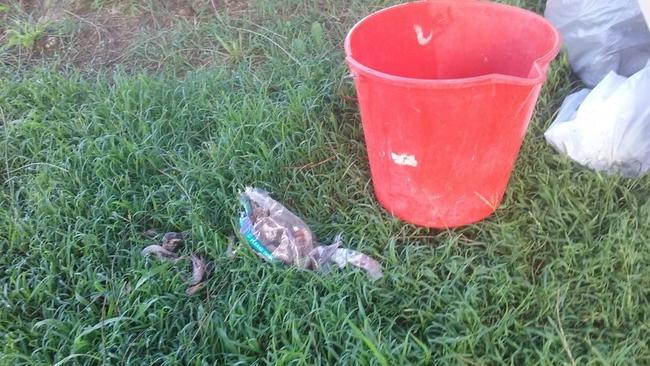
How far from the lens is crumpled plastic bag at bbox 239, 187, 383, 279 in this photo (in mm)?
1898

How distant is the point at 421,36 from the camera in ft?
A: 6.68

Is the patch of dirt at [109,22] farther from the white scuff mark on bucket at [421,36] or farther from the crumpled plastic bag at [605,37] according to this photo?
the crumpled plastic bag at [605,37]

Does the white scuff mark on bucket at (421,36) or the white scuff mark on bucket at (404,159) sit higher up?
the white scuff mark on bucket at (421,36)

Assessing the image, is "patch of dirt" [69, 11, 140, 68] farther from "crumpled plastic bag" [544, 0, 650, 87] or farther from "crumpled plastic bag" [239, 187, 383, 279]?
"crumpled plastic bag" [544, 0, 650, 87]

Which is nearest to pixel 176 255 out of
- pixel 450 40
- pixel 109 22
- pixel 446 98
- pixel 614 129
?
pixel 446 98

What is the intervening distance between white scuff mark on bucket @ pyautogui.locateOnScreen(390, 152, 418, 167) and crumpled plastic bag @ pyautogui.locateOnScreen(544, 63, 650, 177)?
0.64 meters

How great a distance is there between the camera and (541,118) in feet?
7.84

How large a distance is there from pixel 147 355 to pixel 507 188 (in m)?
1.25

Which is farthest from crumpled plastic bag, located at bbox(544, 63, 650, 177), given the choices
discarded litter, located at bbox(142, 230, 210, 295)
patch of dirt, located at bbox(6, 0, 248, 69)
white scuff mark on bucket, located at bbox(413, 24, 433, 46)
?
patch of dirt, located at bbox(6, 0, 248, 69)

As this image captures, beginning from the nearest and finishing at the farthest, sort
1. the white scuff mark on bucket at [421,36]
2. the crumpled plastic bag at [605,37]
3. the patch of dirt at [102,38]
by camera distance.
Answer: the white scuff mark on bucket at [421,36], the crumpled plastic bag at [605,37], the patch of dirt at [102,38]

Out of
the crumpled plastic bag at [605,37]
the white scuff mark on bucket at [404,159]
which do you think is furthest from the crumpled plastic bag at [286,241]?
the crumpled plastic bag at [605,37]

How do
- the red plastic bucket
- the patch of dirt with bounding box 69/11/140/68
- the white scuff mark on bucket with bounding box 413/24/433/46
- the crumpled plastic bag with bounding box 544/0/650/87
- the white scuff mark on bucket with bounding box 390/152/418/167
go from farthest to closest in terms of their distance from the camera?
the patch of dirt with bounding box 69/11/140/68
the crumpled plastic bag with bounding box 544/0/650/87
the white scuff mark on bucket with bounding box 413/24/433/46
the white scuff mark on bucket with bounding box 390/152/418/167
the red plastic bucket

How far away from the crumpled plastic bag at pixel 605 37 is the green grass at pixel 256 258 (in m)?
0.10

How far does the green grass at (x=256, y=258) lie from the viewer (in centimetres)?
170
